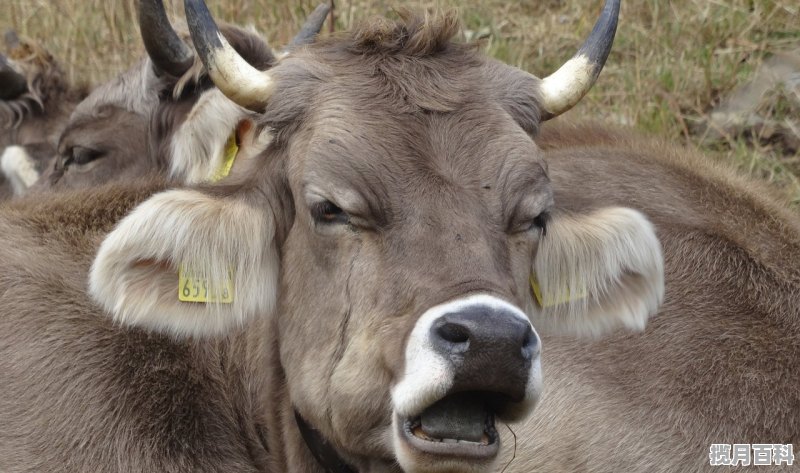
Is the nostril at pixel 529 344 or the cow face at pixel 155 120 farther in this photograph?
the cow face at pixel 155 120

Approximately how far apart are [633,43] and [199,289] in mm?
7229

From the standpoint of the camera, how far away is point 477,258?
13.8ft

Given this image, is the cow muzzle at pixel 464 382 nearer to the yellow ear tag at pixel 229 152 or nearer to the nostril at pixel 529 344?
the nostril at pixel 529 344

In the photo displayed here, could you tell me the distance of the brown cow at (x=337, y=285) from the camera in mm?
4160

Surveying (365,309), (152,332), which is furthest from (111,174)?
(365,309)

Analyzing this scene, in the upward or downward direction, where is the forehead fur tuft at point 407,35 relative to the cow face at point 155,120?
upward

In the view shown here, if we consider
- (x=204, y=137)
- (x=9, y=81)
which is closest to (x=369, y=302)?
(x=204, y=137)

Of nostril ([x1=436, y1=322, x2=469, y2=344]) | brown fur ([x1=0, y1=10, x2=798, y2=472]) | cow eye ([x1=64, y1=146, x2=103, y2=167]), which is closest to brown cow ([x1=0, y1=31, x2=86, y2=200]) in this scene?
cow eye ([x1=64, y1=146, x2=103, y2=167])

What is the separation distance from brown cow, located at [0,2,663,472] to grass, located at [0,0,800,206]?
4.85 metres

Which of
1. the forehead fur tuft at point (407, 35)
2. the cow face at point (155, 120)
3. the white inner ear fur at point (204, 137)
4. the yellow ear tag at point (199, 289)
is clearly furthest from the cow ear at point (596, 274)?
the cow face at point (155, 120)

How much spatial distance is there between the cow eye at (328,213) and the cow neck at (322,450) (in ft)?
2.67

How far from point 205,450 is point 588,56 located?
7.57 feet

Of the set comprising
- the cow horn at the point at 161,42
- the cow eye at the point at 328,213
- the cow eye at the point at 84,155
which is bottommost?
the cow eye at the point at 84,155

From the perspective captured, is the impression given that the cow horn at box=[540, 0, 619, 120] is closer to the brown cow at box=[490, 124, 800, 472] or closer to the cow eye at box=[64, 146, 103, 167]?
the brown cow at box=[490, 124, 800, 472]
